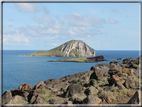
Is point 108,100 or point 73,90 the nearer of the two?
point 108,100

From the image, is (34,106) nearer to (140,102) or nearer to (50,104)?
(50,104)

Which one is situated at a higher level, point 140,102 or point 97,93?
point 140,102

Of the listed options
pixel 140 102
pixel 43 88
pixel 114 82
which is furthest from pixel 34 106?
pixel 114 82

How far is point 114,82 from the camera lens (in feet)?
40.8

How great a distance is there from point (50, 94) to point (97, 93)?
398 centimetres

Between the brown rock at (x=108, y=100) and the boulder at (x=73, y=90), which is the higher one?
the boulder at (x=73, y=90)

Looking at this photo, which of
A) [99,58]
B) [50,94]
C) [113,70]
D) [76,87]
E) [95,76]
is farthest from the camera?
[99,58]

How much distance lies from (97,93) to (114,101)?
1.48 metres

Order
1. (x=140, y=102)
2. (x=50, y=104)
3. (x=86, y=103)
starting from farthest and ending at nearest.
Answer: (x=50, y=104) → (x=86, y=103) → (x=140, y=102)

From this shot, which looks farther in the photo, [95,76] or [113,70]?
[113,70]

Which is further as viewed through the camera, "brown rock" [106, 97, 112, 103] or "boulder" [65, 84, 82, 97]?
"boulder" [65, 84, 82, 97]

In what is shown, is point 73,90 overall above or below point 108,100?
above

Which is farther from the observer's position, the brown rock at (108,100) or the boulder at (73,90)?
the boulder at (73,90)

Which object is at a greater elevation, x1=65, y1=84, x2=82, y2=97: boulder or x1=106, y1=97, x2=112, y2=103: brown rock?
x1=65, y1=84, x2=82, y2=97: boulder
